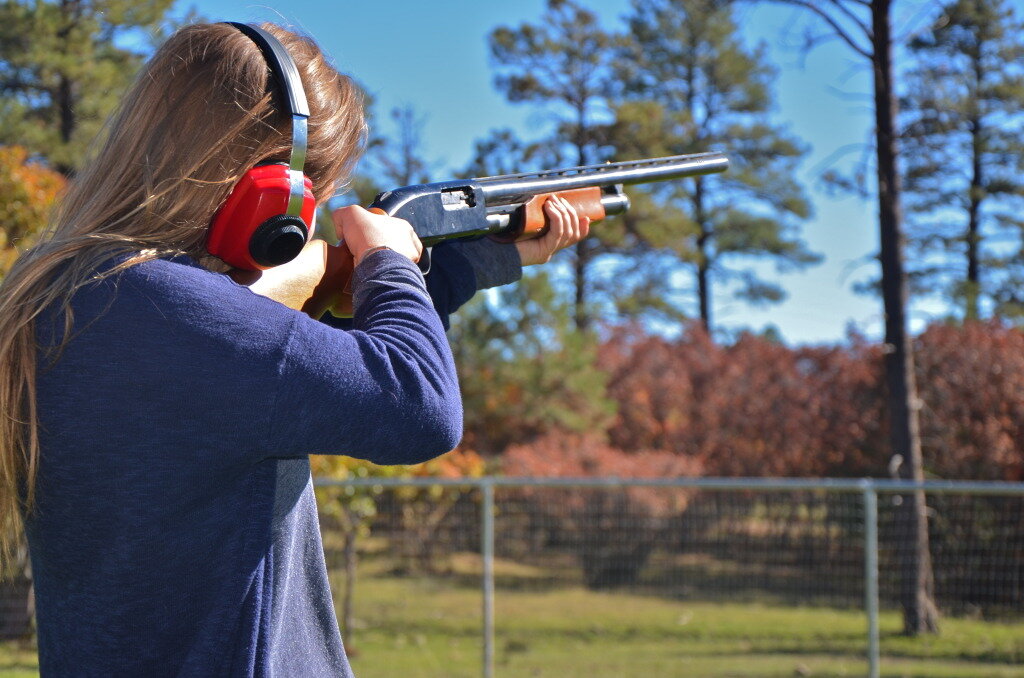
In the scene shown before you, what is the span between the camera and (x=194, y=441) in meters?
1.29

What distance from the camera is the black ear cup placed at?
1.47m

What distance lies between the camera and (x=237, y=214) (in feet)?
4.74

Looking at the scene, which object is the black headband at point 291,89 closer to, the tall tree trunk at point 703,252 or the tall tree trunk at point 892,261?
the tall tree trunk at point 892,261

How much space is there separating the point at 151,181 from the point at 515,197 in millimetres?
1212

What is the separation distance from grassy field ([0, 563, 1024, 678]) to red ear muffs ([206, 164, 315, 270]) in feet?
21.6

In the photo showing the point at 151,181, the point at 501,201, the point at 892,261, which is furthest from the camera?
the point at 892,261

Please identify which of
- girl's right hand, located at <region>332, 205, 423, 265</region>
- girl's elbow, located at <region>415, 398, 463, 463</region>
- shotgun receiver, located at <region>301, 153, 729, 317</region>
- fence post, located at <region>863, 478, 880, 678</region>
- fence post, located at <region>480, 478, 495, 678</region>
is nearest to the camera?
girl's elbow, located at <region>415, 398, 463, 463</region>

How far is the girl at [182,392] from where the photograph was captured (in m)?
1.27

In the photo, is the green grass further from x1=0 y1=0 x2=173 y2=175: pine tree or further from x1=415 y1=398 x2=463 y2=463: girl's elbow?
x1=0 y1=0 x2=173 y2=175: pine tree

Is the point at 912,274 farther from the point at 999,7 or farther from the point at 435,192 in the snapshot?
the point at 435,192

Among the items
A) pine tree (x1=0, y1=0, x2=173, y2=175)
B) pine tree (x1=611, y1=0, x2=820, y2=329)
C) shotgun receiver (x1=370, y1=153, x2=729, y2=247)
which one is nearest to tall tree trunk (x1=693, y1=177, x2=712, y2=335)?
pine tree (x1=611, y1=0, x2=820, y2=329)

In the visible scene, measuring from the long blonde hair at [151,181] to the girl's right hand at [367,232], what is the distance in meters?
0.17

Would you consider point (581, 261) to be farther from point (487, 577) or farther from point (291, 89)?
point (291, 89)

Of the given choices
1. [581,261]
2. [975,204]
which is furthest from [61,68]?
[975,204]
